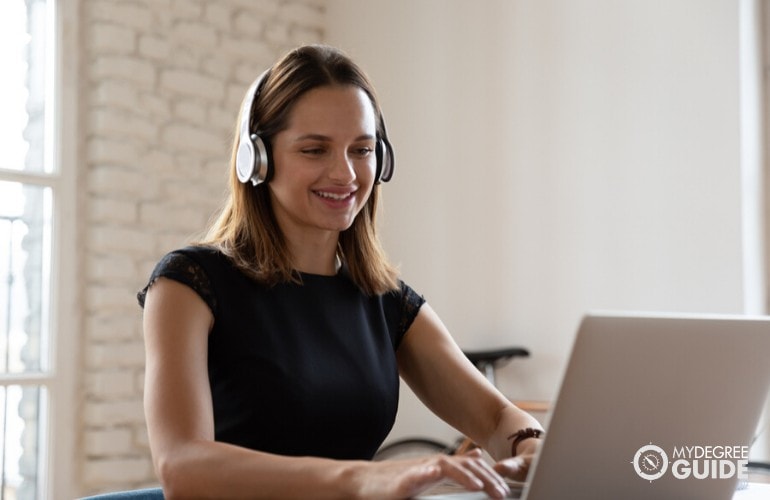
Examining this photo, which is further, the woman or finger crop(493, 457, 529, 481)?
the woman

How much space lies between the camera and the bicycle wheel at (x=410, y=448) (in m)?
4.24

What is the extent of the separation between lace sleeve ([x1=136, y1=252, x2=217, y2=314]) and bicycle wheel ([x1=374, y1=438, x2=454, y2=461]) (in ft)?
9.00

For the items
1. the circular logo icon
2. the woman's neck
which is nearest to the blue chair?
the woman's neck

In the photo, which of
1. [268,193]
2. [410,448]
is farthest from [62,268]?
[268,193]

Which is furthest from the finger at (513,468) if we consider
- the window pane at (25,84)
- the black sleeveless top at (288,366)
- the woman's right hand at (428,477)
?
the window pane at (25,84)

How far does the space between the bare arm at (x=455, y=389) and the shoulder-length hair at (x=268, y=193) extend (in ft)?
0.41

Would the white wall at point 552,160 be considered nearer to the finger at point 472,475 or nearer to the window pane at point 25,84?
the window pane at point 25,84

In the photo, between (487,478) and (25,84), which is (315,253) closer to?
(487,478)

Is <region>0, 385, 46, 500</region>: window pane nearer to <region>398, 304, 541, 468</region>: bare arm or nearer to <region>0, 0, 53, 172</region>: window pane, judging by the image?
<region>0, 0, 53, 172</region>: window pane

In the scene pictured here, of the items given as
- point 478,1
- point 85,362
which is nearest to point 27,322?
point 85,362

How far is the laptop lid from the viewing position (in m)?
1.07

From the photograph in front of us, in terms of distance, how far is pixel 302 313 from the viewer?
5.63 feet

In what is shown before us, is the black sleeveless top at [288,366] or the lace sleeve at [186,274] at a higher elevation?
the lace sleeve at [186,274]

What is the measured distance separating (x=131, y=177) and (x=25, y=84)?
0.47 m
